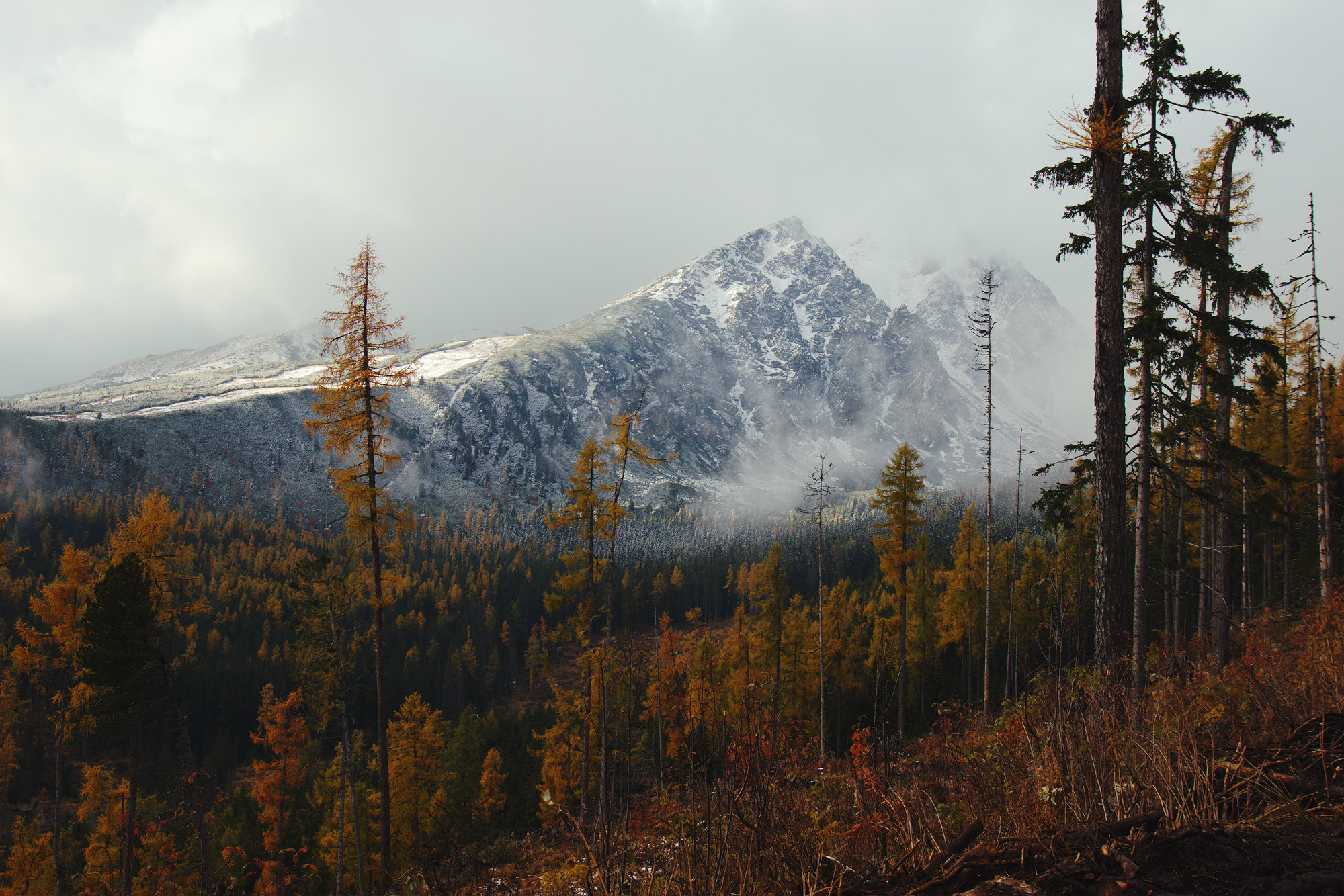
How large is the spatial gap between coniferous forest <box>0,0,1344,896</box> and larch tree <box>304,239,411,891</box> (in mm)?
85

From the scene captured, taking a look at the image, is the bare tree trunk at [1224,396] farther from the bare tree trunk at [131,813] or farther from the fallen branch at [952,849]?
the bare tree trunk at [131,813]

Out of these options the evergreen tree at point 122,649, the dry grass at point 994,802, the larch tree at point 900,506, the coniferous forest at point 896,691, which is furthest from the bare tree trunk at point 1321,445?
the evergreen tree at point 122,649

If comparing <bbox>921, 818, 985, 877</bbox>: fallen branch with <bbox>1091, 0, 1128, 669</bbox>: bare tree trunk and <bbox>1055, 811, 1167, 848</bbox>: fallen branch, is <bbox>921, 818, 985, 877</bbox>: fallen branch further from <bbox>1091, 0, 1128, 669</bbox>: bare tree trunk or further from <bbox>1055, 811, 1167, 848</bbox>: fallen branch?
<bbox>1091, 0, 1128, 669</bbox>: bare tree trunk

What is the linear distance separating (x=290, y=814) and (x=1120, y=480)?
3902cm

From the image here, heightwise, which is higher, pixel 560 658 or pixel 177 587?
pixel 177 587

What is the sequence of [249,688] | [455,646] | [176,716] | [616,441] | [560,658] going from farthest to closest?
[560,658] < [455,646] < [249,688] < [616,441] < [176,716]

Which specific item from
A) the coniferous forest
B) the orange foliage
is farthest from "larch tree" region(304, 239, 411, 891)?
the orange foliage

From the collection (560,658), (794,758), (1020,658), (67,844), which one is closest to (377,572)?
(794,758)

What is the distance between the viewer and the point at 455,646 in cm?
7062

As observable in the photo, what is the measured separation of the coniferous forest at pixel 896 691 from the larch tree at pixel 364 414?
0.28 ft

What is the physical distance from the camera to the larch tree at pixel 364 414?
12.7m

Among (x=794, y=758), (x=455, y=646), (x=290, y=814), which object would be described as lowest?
(x=455, y=646)

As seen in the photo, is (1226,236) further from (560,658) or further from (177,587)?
(560,658)

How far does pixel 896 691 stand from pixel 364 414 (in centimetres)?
2107
